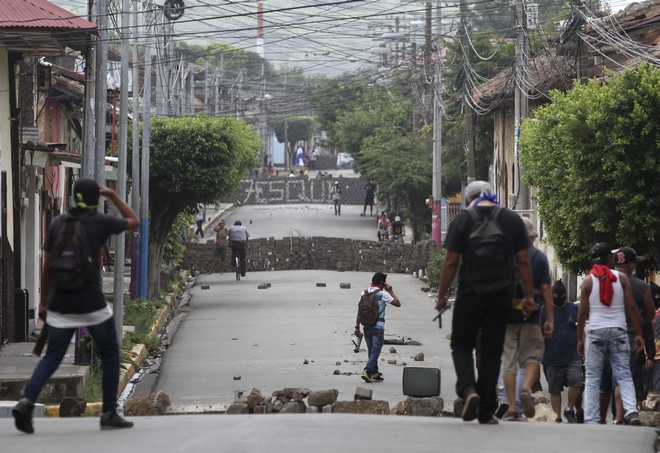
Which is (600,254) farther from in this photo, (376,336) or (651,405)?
(376,336)

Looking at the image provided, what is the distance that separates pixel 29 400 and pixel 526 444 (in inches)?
127

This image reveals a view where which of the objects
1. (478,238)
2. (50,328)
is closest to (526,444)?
(478,238)

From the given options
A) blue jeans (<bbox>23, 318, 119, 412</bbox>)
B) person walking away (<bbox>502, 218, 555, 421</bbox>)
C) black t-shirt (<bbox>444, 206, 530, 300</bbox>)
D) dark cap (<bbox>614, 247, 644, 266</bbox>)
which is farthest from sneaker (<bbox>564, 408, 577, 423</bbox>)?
blue jeans (<bbox>23, 318, 119, 412</bbox>)

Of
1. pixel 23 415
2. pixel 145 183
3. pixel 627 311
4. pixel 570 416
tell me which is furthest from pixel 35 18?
pixel 23 415

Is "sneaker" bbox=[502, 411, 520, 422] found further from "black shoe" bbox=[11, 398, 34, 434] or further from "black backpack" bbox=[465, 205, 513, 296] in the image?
"black shoe" bbox=[11, 398, 34, 434]

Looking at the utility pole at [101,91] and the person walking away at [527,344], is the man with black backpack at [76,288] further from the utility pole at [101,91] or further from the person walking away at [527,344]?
the utility pole at [101,91]

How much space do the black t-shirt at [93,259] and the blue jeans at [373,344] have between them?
8.74 metres

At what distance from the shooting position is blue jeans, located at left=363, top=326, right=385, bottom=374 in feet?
51.8

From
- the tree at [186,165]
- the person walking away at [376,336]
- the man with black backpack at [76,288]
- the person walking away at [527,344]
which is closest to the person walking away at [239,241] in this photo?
the tree at [186,165]

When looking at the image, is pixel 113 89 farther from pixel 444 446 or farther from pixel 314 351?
pixel 444 446

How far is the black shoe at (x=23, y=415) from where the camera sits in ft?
23.9

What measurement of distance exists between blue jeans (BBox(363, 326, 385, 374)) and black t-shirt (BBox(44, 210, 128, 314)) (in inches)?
344

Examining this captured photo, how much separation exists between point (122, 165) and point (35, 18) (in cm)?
297

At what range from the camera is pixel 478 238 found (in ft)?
24.2
